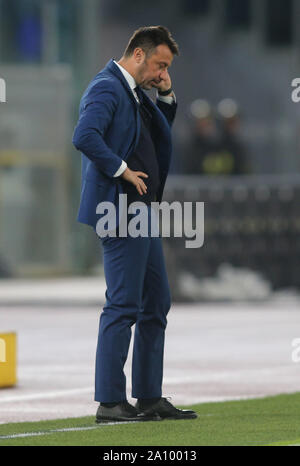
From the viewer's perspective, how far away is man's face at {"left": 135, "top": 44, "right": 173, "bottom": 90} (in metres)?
8.55

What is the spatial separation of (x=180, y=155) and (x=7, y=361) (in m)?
20.7

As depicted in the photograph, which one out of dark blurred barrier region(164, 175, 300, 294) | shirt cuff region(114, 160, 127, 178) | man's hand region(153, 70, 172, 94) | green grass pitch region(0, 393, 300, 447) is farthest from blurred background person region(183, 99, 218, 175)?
shirt cuff region(114, 160, 127, 178)

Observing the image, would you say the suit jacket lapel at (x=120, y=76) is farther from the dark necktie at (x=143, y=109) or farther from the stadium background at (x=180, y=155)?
the stadium background at (x=180, y=155)

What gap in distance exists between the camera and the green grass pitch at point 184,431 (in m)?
7.82

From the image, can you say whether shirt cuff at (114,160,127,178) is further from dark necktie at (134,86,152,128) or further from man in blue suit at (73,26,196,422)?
dark necktie at (134,86,152,128)

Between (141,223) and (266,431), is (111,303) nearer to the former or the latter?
(141,223)

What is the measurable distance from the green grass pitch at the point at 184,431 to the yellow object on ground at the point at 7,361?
6.86 feet

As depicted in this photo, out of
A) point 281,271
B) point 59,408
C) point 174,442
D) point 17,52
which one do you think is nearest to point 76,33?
point 17,52

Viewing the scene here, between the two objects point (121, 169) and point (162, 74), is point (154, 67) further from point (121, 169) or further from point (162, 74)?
point (121, 169)

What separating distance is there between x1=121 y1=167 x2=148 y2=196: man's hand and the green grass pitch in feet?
3.97

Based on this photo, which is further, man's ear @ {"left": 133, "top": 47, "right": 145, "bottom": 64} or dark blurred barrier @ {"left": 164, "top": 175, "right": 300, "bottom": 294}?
dark blurred barrier @ {"left": 164, "top": 175, "right": 300, "bottom": 294}

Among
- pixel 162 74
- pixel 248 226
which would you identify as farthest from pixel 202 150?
pixel 162 74

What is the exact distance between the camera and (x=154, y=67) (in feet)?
28.2
